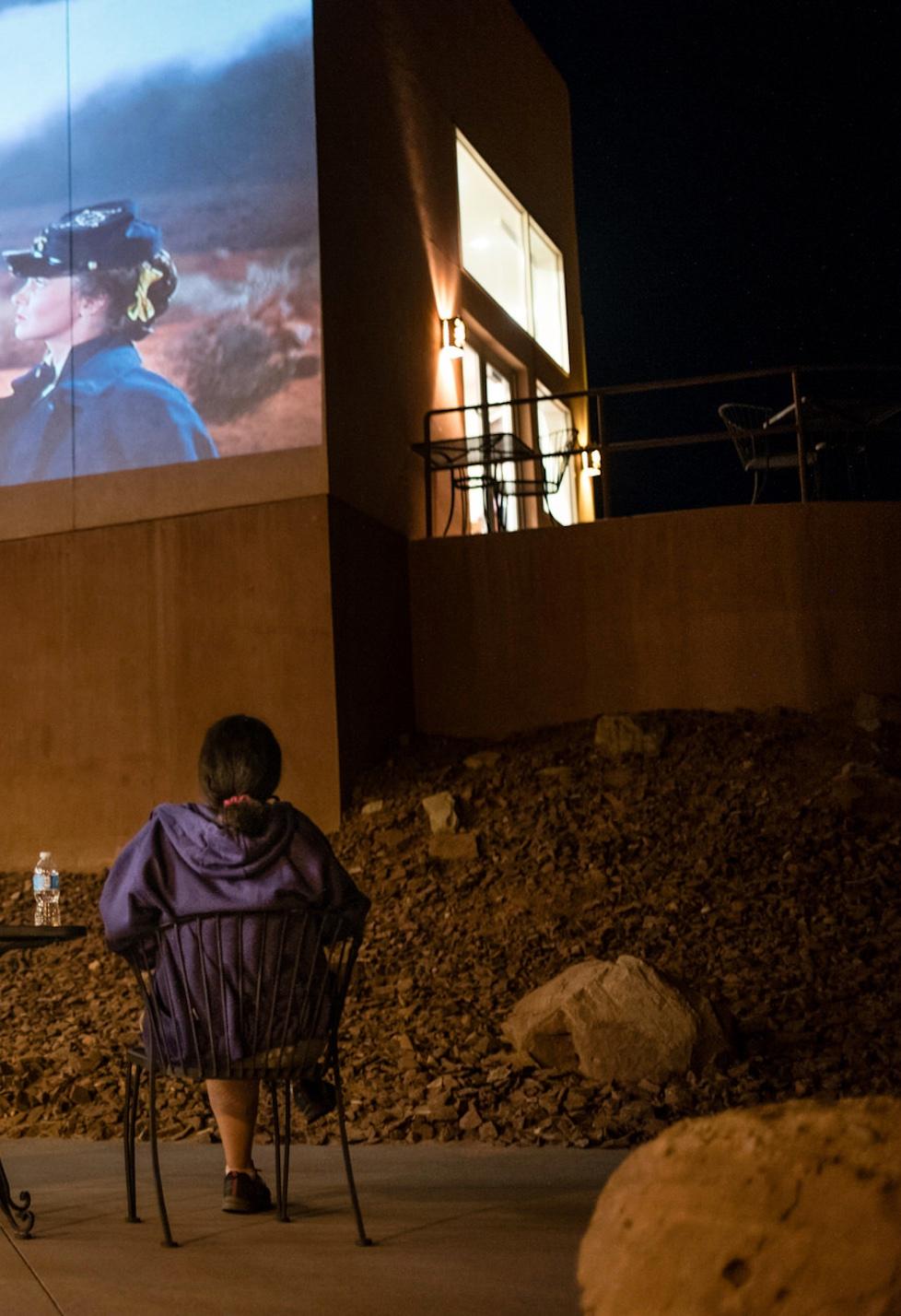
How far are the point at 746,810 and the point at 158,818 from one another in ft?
16.6

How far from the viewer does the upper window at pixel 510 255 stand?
1343 cm

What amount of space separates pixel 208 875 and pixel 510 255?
39.1 feet

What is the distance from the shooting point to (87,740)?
964 centimetres

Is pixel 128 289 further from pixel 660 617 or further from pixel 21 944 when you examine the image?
pixel 21 944

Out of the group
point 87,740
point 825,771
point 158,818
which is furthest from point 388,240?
point 158,818

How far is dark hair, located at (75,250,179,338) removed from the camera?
32.7ft

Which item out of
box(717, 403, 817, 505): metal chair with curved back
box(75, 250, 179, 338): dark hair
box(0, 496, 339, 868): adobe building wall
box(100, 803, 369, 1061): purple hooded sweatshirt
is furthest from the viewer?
box(717, 403, 817, 505): metal chair with curved back

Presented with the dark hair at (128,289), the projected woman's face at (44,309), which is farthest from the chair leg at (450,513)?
the projected woman's face at (44,309)

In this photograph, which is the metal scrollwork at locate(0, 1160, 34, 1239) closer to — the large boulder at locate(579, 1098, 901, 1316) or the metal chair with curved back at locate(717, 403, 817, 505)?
the large boulder at locate(579, 1098, 901, 1316)

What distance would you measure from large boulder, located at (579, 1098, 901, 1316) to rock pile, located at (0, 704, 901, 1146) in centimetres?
363

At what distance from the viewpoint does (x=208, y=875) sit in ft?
11.8

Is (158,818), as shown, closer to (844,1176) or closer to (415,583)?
(844,1176)

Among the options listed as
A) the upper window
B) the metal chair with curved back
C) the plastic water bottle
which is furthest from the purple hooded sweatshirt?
the upper window

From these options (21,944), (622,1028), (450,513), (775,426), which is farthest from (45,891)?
(775,426)
